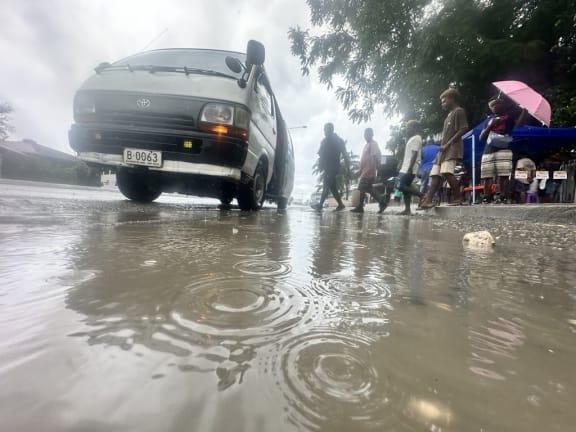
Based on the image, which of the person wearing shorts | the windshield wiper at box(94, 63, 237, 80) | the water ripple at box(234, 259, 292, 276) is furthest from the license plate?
the person wearing shorts

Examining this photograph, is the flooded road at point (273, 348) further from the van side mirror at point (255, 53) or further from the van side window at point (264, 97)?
the van side window at point (264, 97)

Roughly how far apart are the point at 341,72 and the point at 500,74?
452cm

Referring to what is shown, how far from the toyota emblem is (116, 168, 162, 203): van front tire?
1.21 meters

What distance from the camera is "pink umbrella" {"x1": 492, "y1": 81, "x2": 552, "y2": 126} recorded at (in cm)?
496

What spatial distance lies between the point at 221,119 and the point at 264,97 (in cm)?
144

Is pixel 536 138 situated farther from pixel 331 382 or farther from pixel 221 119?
pixel 331 382

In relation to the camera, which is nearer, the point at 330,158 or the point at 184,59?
the point at 184,59

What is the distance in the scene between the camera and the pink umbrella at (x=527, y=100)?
4.96m

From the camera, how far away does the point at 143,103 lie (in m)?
3.30

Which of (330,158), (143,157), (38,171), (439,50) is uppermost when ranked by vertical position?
(439,50)

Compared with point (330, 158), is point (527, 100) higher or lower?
higher

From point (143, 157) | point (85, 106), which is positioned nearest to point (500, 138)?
point (143, 157)

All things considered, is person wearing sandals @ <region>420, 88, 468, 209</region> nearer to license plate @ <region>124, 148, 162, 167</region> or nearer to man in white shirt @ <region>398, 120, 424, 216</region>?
man in white shirt @ <region>398, 120, 424, 216</region>

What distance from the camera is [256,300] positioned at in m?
0.65
